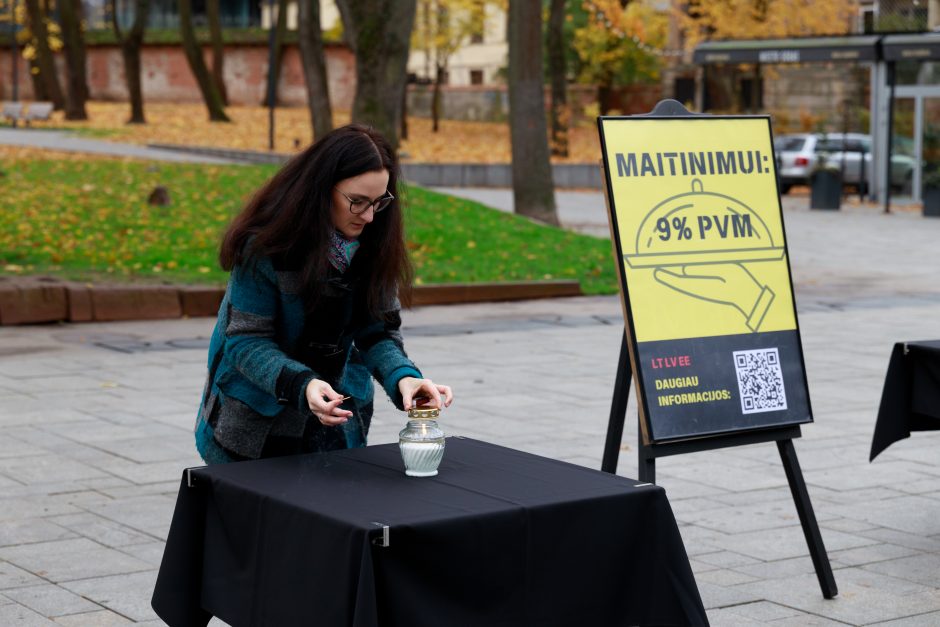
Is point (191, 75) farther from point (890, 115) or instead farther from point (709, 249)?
point (709, 249)

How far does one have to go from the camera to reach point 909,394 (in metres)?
6.41

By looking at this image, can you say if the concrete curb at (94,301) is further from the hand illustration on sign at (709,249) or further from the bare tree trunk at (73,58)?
the bare tree trunk at (73,58)

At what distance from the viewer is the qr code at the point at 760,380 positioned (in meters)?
5.52

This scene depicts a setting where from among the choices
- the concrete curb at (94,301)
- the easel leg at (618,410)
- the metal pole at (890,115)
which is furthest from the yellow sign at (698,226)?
the metal pole at (890,115)

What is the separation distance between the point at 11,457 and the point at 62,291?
564 cm

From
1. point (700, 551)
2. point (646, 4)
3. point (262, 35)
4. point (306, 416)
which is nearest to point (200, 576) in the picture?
point (306, 416)

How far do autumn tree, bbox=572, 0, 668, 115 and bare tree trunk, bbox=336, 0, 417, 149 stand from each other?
25653mm

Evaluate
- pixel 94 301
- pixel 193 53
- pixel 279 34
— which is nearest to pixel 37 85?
pixel 279 34

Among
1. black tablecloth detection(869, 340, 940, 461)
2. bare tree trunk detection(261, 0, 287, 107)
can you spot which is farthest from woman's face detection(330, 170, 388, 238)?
bare tree trunk detection(261, 0, 287, 107)

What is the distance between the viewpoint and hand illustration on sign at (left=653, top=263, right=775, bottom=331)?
543 cm

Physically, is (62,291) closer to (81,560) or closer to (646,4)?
(81,560)

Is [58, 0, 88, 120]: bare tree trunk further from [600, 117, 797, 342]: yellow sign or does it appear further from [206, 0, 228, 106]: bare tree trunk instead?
[600, 117, 797, 342]: yellow sign

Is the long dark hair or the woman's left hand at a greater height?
the long dark hair

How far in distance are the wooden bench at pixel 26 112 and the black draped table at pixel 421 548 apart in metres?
40.9
